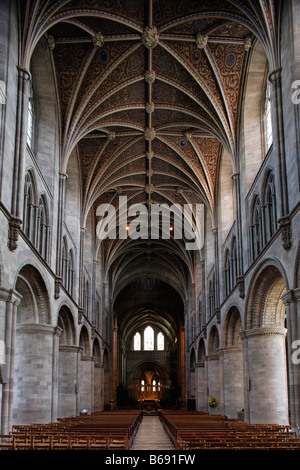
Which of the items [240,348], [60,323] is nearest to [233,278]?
[240,348]

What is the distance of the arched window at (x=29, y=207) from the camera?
20169mm

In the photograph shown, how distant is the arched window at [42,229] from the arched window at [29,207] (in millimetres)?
955

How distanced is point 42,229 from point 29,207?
81.3 inches

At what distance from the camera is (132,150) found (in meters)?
32.7

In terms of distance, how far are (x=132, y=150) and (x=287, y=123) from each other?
652 inches

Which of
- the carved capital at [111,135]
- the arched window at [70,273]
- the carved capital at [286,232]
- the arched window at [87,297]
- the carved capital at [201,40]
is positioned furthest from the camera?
the arched window at [87,297]

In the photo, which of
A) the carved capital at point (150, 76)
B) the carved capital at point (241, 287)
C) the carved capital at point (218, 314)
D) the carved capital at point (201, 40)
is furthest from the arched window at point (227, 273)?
the carved capital at point (201, 40)

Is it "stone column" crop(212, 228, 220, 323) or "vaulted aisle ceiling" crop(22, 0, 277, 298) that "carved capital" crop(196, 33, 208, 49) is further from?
"stone column" crop(212, 228, 220, 323)

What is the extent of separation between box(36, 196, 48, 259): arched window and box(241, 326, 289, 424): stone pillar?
963 centimetres

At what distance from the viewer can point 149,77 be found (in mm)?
25469

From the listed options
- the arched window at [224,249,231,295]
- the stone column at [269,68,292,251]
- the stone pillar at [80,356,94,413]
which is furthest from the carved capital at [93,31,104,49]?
the stone pillar at [80,356,94,413]

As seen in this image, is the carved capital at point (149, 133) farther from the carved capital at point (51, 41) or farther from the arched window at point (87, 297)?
the arched window at point (87, 297)

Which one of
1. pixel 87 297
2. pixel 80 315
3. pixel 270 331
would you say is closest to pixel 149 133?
pixel 80 315

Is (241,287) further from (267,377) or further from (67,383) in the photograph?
(67,383)
